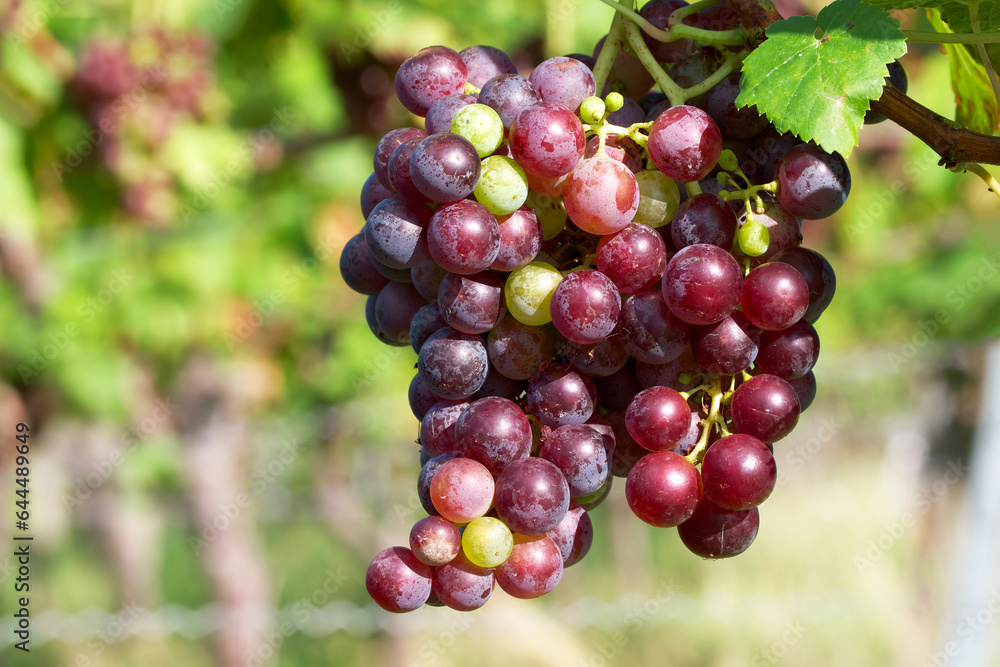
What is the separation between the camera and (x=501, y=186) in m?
0.61

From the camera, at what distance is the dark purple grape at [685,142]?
567 mm

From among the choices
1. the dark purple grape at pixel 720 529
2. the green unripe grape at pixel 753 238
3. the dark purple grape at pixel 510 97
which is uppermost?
the dark purple grape at pixel 510 97

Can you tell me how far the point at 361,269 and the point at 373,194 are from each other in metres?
0.08

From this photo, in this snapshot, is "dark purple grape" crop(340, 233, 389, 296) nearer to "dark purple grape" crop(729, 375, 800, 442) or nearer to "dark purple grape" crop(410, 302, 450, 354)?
"dark purple grape" crop(410, 302, 450, 354)

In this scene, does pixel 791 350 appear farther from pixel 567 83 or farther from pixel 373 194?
pixel 373 194

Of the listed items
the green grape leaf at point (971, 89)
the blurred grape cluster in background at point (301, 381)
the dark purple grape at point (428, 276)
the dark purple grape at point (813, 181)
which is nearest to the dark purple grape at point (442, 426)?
the dark purple grape at point (428, 276)

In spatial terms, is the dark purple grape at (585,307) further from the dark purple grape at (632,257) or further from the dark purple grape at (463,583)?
the dark purple grape at (463,583)

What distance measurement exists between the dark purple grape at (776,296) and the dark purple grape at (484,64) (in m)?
0.31

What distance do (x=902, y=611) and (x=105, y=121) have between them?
3585 millimetres

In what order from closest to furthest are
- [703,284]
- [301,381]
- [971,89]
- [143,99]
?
[703,284]
[971,89]
[143,99]
[301,381]

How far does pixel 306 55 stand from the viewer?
2.33 metres

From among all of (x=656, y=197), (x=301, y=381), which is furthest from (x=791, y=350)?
(x=301, y=381)

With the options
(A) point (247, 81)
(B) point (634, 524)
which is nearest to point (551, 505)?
(A) point (247, 81)

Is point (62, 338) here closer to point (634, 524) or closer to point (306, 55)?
point (306, 55)
